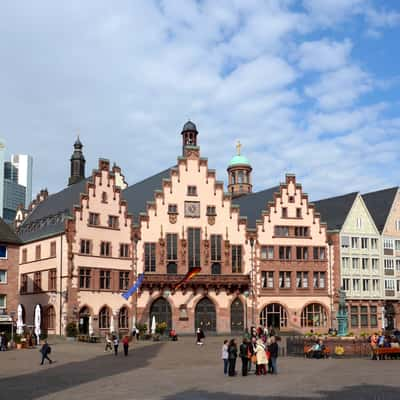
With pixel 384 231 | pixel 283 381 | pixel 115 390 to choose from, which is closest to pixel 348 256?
pixel 384 231

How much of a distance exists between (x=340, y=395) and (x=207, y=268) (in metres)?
49.6

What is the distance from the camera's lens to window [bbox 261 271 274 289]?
7464 cm

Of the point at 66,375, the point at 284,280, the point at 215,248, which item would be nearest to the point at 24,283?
the point at 215,248

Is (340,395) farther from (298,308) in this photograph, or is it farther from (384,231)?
(384,231)

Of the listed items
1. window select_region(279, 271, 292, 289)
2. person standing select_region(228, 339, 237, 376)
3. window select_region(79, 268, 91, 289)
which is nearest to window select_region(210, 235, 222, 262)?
window select_region(279, 271, 292, 289)

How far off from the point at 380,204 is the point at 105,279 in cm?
3865

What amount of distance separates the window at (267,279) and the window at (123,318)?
15.8m

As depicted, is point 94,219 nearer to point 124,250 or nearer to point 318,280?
point 124,250

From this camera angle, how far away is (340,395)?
23.8 metres

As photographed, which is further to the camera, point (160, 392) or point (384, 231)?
point (384, 231)

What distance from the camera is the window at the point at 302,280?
75688 millimetres

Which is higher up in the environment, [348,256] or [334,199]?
[334,199]

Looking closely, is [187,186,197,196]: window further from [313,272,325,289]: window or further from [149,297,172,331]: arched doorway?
[313,272,325,289]: window

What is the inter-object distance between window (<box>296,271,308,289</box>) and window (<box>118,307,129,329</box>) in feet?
65.8
